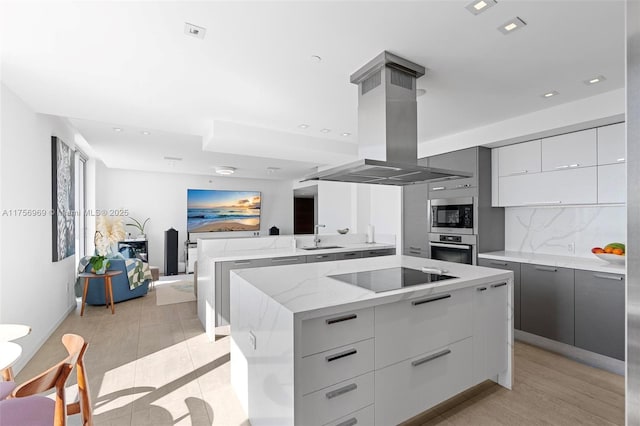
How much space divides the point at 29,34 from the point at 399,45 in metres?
2.23

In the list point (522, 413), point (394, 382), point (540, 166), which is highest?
point (540, 166)

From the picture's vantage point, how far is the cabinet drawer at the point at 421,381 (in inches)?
67.1

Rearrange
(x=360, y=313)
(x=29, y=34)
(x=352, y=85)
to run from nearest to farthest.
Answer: (x=360, y=313) < (x=29, y=34) < (x=352, y=85)

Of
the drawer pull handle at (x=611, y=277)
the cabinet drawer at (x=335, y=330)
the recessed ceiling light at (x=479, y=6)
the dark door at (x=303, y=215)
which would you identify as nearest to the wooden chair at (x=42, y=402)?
the cabinet drawer at (x=335, y=330)

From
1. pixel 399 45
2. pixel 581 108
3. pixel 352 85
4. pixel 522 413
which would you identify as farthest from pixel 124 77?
pixel 581 108

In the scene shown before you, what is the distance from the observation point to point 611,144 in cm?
290

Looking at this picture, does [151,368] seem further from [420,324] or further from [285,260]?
[420,324]

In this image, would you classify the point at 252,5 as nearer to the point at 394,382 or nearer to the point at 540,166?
the point at 394,382

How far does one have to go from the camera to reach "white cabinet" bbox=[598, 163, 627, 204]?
283 cm

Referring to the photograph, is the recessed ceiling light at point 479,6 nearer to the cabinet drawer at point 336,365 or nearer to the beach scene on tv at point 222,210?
the cabinet drawer at point 336,365

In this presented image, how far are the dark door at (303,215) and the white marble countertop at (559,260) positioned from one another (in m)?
6.78

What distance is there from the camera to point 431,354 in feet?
6.24

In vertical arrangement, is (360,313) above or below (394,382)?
above

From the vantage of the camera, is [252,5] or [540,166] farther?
[540,166]
